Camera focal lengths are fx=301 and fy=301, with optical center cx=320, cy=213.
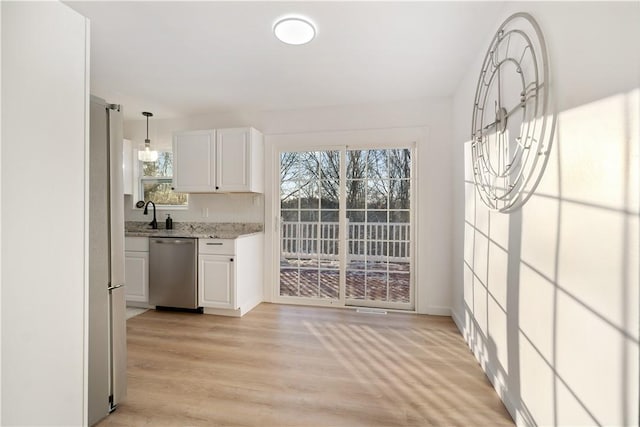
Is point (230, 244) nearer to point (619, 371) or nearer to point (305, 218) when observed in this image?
point (305, 218)

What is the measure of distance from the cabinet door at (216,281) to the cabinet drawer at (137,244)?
2.36ft

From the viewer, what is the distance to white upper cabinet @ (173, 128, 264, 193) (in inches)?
142

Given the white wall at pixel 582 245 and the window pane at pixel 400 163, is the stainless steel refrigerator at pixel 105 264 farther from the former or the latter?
the window pane at pixel 400 163

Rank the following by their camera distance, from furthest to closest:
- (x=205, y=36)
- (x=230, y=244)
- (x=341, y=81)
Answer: (x=230, y=244), (x=341, y=81), (x=205, y=36)

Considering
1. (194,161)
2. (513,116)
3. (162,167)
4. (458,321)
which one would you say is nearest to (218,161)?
(194,161)

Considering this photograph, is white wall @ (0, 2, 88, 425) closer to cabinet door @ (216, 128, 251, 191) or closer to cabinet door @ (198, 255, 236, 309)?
cabinet door @ (198, 255, 236, 309)

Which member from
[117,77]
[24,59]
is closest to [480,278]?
[24,59]

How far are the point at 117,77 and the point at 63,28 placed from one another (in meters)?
1.78

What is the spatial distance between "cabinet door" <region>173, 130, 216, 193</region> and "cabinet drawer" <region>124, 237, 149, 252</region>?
72 cm

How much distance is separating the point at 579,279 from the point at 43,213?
2.15m

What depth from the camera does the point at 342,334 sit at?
2.87m

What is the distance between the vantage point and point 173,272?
344 cm

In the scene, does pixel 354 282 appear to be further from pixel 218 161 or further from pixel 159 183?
pixel 159 183

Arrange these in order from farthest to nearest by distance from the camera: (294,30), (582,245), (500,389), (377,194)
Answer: (377,194) < (294,30) < (500,389) < (582,245)
